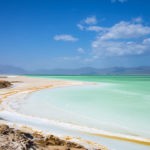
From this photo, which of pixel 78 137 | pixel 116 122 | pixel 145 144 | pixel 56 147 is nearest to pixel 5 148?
pixel 56 147

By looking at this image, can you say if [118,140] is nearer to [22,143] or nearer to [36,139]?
[36,139]

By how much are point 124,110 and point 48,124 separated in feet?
19.1

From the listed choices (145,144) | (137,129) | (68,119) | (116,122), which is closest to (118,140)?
(145,144)

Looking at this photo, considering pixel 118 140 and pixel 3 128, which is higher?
pixel 3 128

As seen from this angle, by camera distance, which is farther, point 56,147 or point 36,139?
point 36,139

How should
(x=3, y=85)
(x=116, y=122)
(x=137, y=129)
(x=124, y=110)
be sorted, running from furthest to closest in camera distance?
(x=3, y=85) < (x=124, y=110) < (x=116, y=122) < (x=137, y=129)

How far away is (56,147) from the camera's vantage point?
5.86m

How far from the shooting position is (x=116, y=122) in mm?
10453

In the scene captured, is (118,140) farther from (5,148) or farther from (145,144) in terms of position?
(5,148)

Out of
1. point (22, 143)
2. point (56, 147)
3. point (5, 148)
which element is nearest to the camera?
point (5, 148)

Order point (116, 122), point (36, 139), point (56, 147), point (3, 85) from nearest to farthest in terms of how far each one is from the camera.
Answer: point (56, 147) < point (36, 139) < point (116, 122) < point (3, 85)

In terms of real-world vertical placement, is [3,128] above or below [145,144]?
above

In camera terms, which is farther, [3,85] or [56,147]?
[3,85]

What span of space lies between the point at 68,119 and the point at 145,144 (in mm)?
4501
